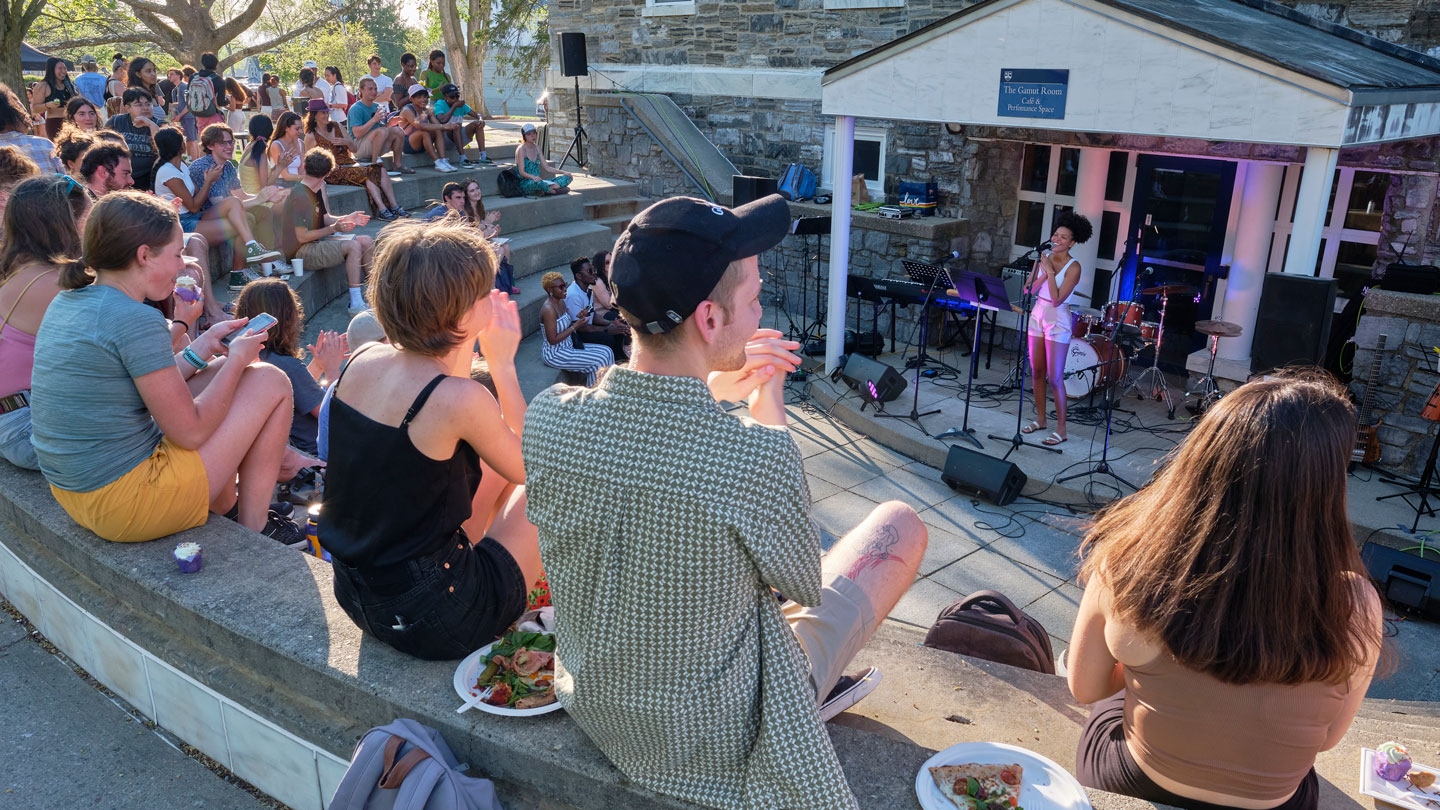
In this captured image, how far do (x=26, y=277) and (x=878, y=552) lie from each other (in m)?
3.11

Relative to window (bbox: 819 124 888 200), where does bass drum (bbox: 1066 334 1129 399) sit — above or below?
below

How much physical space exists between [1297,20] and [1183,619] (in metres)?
7.73

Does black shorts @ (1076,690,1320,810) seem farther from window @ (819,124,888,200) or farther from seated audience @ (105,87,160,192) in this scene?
window @ (819,124,888,200)

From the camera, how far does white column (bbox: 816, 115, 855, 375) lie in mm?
8682

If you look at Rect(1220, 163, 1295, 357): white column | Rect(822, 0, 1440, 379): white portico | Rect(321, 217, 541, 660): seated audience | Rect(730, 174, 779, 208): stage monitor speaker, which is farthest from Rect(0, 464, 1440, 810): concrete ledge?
Rect(730, 174, 779, 208): stage monitor speaker

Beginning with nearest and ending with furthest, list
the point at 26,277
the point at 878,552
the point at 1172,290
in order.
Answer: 1. the point at 878,552
2. the point at 26,277
3. the point at 1172,290

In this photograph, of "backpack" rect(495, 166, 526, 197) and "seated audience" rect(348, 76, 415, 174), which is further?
"backpack" rect(495, 166, 526, 197)

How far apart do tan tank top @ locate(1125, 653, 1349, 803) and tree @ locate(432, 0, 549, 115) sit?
71.8 feet

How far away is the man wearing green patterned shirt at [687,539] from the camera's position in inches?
62.4

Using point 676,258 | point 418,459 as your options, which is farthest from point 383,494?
point 676,258

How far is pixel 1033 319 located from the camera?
729 cm

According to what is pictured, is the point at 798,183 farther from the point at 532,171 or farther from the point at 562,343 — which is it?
the point at 562,343

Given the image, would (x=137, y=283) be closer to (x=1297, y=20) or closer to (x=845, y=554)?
(x=845, y=554)

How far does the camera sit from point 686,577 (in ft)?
5.32
